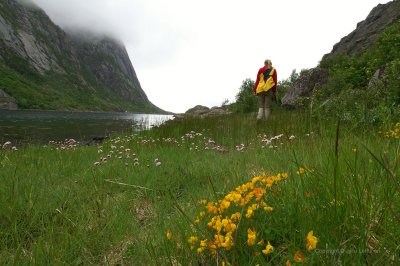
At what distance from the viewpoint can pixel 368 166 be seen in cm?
268

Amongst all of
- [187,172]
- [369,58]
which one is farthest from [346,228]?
[369,58]

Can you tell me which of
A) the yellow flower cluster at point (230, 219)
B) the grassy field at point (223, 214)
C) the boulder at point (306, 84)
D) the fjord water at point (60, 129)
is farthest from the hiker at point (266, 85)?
the yellow flower cluster at point (230, 219)

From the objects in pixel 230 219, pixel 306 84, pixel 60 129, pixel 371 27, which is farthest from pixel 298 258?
pixel 371 27

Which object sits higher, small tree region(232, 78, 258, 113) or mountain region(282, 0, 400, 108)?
mountain region(282, 0, 400, 108)

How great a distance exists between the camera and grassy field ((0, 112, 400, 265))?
1662mm

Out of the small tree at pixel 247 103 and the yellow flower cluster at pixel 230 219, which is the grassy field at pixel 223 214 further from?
the small tree at pixel 247 103

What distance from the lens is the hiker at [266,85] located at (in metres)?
13.3

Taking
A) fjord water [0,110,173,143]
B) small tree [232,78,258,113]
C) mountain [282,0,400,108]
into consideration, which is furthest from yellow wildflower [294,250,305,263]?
small tree [232,78,258,113]

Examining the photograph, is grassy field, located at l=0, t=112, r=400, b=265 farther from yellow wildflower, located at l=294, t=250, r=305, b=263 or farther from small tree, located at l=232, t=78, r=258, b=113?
small tree, located at l=232, t=78, r=258, b=113

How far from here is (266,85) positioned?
13.4 meters

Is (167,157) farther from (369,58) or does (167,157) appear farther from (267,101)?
(369,58)

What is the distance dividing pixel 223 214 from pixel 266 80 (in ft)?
38.7

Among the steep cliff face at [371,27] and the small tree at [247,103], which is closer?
the small tree at [247,103]

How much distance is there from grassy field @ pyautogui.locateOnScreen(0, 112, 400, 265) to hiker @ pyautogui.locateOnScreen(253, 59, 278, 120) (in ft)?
28.2
